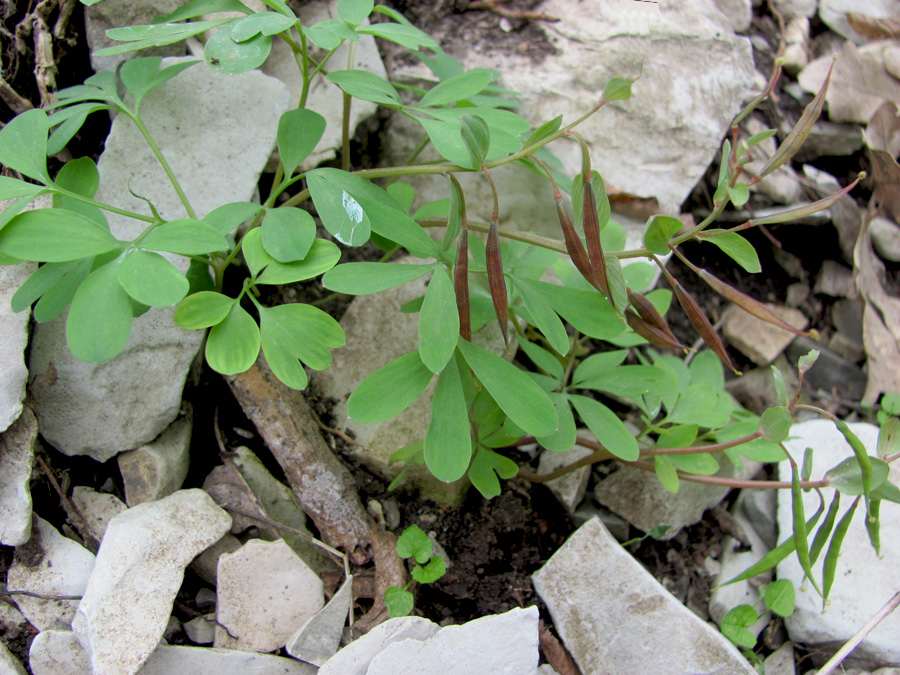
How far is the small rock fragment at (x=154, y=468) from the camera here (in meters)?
1.56

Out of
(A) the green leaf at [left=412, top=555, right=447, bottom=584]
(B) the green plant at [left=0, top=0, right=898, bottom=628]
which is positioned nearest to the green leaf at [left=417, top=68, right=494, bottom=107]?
(B) the green plant at [left=0, top=0, right=898, bottom=628]

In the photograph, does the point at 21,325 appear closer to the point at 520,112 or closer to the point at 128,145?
the point at 128,145

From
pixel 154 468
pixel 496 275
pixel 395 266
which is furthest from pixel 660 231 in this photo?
pixel 154 468

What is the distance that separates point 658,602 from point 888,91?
8.46 feet

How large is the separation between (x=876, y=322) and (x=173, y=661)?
8.65ft

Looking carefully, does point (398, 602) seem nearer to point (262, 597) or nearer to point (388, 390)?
point (262, 597)

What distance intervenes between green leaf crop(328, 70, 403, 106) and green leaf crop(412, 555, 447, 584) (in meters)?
1.14

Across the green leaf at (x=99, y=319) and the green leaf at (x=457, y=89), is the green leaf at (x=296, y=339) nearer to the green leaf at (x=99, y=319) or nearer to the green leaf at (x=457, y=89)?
the green leaf at (x=99, y=319)

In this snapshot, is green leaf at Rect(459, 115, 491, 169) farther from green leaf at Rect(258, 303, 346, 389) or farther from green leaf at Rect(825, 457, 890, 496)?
green leaf at Rect(825, 457, 890, 496)

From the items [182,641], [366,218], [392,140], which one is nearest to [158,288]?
[366,218]

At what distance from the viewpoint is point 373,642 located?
1.35 m

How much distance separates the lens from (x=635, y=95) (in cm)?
244

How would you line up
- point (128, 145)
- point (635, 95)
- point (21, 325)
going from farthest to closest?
point (635, 95) → point (128, 145) → point (21, 325)

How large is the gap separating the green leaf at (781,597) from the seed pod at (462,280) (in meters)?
1.15
